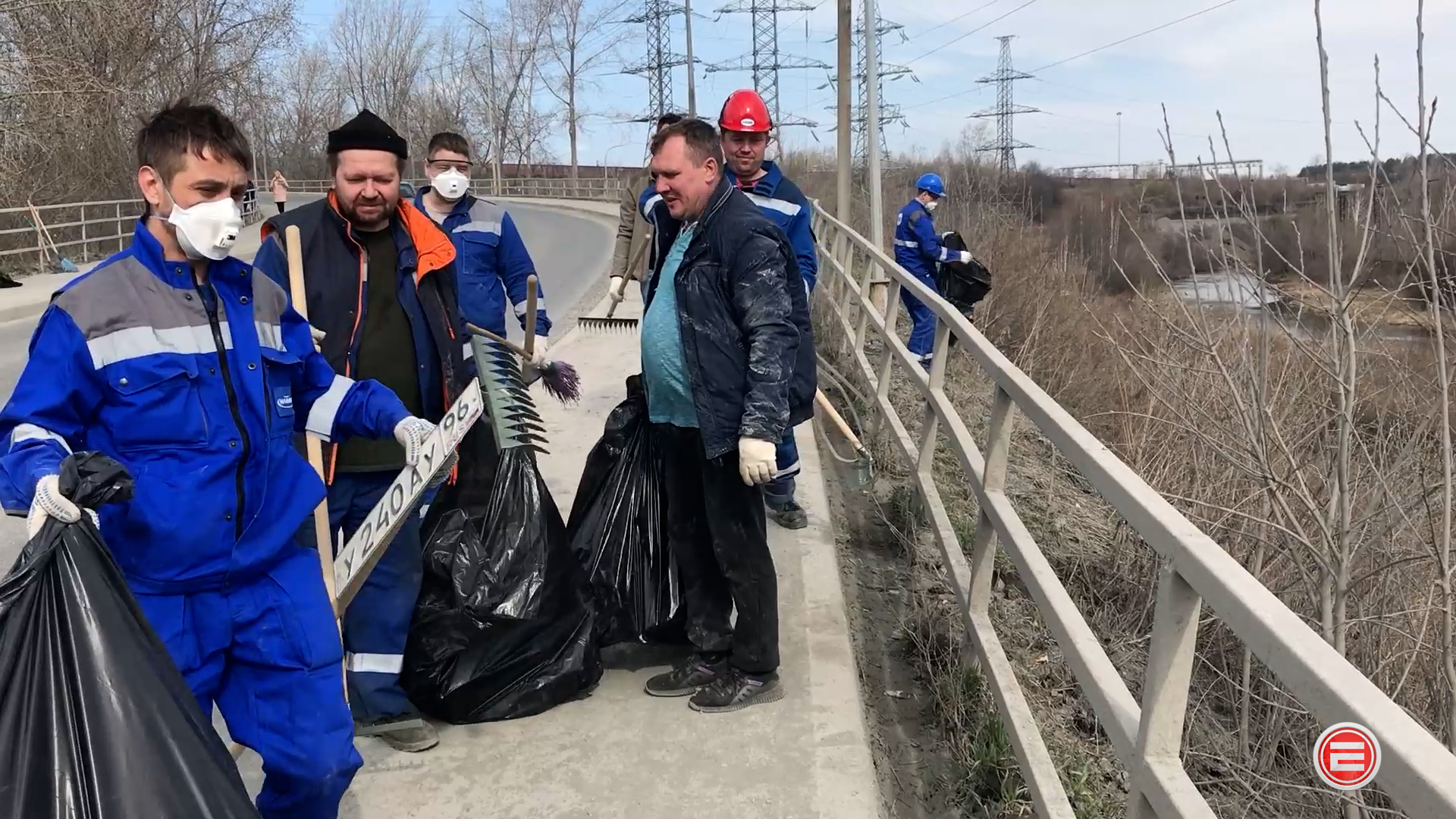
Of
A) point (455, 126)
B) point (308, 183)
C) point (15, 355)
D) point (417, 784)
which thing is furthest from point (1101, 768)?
point (308, 183)

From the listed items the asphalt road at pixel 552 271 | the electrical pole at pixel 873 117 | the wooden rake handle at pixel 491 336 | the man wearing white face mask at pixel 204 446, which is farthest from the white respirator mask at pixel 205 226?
the electrical pole at pixel 873 117

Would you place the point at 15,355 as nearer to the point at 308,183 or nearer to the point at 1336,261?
the point at 1336,261

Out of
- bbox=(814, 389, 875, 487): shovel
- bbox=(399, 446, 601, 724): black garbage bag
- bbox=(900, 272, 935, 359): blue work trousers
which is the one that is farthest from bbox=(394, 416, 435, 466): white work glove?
bbox=(900, 272, 935, 359): blue work trousers

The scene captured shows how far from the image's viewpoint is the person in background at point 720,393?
287 centimetres

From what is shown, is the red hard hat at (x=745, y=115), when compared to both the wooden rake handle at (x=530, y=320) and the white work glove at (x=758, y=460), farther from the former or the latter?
the white work glove at (x=758, y=460)

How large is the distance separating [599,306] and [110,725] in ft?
31.4

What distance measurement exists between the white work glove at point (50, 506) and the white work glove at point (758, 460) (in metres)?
1.57

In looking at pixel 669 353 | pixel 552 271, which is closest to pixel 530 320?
pixel 669 353

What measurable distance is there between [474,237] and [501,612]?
195 centimetres

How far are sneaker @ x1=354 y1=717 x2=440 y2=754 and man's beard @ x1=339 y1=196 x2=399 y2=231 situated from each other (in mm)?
1379

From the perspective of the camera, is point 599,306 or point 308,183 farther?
point 308,183

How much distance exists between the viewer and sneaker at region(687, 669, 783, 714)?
309 cm

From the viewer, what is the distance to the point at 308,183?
59.5m

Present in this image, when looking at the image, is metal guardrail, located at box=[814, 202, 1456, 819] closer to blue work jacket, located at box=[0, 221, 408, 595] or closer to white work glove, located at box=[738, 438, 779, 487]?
white work glove, located at box=[738, 438, 779, 487]
